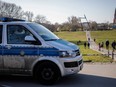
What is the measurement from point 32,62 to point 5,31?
1.30 m

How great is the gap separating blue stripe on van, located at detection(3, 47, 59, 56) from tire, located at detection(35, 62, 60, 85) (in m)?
0.33

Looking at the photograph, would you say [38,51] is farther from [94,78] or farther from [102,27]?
[102,27]

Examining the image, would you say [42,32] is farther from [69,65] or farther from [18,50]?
[69,65]

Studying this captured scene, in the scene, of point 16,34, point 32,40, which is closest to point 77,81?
point 32,40

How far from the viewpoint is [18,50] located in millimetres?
7555

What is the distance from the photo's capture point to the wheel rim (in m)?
7.44

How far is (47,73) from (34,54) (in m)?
0.68

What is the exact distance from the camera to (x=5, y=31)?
7.79m

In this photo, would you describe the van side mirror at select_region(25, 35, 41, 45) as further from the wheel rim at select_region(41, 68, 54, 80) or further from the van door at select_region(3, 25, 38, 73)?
the wheel rim at select_region(41, 68, 54, 80)

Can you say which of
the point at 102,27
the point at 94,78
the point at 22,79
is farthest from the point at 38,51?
the point at 102,27

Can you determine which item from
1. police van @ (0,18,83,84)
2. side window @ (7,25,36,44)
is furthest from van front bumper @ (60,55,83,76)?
side window @ (7,25,36,44)

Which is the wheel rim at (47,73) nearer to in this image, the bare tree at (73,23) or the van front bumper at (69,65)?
the van front bumper at (69,65)

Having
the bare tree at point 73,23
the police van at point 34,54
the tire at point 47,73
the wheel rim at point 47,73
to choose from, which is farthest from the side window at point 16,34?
the bare tree at point 73,23

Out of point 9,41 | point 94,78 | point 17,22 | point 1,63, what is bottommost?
point 94,78
